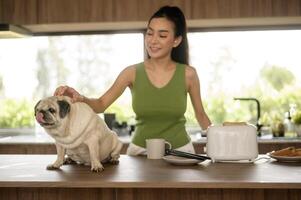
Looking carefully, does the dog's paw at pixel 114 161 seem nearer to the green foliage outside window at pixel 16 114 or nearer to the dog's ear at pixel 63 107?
the dog's ear at pixel 63 107

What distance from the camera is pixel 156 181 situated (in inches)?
51.7

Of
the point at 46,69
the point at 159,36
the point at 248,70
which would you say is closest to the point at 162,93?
the point at 159,36

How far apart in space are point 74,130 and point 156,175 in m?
0.33

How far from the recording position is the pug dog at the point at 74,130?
144cm

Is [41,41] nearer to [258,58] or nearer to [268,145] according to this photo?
[258,58]

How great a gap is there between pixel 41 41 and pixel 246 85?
1909 millimetres

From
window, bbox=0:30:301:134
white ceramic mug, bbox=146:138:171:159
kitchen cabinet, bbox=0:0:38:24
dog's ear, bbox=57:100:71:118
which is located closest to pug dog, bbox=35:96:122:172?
dog's ear, bbox=57:100:71:118

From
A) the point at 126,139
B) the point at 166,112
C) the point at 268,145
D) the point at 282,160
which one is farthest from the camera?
the point at 126,139

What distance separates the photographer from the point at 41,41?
391 centimetres

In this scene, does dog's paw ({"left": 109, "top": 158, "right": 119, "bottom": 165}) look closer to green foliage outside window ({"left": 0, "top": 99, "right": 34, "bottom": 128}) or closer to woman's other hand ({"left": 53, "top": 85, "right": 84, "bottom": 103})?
woman's other hand ({"left": 53, "top": 85, "right": 84, "bottom": 103})

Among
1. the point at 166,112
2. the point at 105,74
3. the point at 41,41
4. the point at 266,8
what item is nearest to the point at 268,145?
the point at 266,8

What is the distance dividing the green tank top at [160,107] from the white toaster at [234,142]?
0.41 m

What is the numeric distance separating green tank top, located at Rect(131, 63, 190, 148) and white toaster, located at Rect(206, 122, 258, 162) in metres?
0.41

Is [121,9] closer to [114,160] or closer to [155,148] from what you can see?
[155,148]
